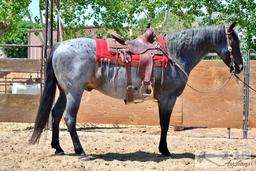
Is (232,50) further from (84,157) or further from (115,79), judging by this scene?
(84,157)

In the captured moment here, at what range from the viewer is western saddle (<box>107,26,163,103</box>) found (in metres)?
6.51

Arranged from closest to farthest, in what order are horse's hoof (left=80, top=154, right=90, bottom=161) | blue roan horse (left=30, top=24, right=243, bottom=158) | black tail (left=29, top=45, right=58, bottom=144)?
horse's hoof (left=80, top=154, right=90, bottom=161), blue roan horse (left=30, top=24, right=243, bottom=158), black tail (left=29, top=45, right=58, bottom=144)

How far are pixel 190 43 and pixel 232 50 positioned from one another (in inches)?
24.4

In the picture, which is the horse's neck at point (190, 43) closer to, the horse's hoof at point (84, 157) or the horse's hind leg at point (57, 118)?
the horse's hind leg at point (57, 118)

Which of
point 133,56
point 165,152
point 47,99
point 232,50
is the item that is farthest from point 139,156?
point 232,50

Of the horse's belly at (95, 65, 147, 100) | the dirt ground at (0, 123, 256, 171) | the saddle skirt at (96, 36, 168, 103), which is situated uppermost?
the saddle skirt at (96, 36, 168, 103)

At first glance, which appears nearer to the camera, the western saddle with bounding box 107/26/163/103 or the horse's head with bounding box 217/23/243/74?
the western saddle with bounding box 107/26/163/103

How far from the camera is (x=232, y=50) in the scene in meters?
6.79

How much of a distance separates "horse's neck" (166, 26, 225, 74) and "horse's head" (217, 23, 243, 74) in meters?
0.12

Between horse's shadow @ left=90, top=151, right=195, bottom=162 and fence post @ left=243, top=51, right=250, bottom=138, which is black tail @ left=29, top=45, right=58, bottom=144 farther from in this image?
fence post @ left=243, top=51, right=250, bottom=138

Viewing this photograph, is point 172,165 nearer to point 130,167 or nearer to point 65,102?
point 130,167

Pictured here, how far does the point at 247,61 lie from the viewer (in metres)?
8.73

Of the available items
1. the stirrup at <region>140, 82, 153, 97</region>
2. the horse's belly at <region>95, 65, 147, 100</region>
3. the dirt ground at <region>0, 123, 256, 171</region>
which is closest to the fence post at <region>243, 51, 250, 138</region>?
the dirt ground at <region>0, 123, 256, 171</region>

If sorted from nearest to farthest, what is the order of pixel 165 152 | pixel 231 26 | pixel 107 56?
pixel 107 56, pixel 231 26, pixel 165 152
